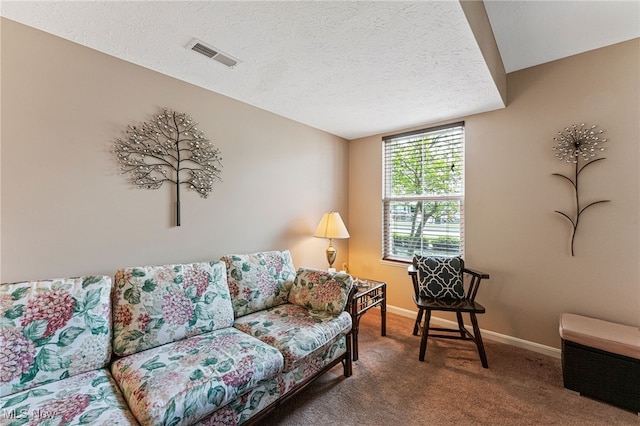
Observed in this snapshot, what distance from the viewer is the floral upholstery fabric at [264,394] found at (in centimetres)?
128

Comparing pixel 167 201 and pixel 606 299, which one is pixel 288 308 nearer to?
pixel 167 201

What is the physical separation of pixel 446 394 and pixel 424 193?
195 cm

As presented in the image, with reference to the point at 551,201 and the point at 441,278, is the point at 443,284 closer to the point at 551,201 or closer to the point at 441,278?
the point at 441,278

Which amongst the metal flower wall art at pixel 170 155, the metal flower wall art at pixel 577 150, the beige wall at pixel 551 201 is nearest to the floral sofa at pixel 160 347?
the metal flower wall art at pixel 170 155

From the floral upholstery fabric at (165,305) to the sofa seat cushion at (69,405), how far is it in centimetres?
25

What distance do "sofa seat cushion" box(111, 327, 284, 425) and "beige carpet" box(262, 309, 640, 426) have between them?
1.64ft

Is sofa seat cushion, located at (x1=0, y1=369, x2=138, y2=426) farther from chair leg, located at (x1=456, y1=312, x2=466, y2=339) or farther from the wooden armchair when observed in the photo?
chair leg, located at (x1=456, y1=312, x2=466, y2=339)

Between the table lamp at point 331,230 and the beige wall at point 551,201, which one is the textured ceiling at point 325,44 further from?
the table lamp at point 331,230

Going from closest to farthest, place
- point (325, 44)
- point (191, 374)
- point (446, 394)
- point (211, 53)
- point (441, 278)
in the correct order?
point (191, 374) → point (325, 44) → point (211, 53) → point (446, 394) → point (441, 278)

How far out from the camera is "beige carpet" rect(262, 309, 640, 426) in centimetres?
160

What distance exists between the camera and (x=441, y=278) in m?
2.45

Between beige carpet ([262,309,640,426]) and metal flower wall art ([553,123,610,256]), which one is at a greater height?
metal flower wall art ([553,123,610,256])

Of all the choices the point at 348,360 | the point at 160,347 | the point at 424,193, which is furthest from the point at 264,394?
the point at 424,193

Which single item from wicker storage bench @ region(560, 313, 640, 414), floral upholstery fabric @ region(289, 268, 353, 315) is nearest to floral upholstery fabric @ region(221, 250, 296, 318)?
floral upholstery fabric @ region(289, 268, 353, 315)
